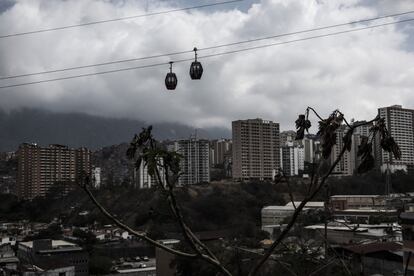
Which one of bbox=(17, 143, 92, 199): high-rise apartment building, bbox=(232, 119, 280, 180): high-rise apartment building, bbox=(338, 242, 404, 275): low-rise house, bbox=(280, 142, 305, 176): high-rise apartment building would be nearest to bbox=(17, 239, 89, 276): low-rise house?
bbox=(338, 242, 404, 275): low-rise house

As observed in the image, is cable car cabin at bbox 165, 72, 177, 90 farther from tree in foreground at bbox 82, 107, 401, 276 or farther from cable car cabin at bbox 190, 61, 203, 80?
tree in foreground at bbox 82, 107, 401, 276

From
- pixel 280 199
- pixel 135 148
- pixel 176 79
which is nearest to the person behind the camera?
pixel 135 148

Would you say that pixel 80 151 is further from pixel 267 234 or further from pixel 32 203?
pixel 267 234

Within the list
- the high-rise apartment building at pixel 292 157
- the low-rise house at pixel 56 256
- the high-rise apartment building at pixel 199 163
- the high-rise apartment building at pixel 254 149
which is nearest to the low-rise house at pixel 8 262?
the low-rise house at pixel 56 256

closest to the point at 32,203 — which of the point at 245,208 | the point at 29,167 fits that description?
the point at 29,167

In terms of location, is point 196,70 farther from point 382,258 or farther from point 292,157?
point 292,157

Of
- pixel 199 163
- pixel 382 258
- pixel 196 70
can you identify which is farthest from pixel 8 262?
pixel 199 163
